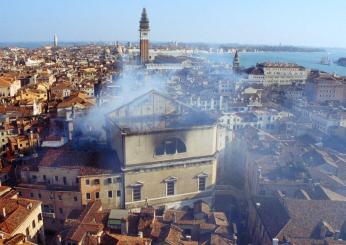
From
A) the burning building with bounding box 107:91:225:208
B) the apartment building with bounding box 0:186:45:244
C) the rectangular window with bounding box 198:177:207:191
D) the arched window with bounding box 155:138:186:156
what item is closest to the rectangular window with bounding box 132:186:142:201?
the burning building with bounding box 107:91:225:208

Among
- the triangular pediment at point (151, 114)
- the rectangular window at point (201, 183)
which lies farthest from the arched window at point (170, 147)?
the rectangular window at point (201, 183)

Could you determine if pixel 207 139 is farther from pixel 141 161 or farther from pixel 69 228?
pixel 69 228

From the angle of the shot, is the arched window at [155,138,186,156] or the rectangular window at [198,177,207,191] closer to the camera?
the arched window at [155,138,186,156]

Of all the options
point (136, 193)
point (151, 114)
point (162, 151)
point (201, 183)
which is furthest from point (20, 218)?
point (201, 183)

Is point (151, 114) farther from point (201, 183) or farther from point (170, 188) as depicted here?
point (201, 183)

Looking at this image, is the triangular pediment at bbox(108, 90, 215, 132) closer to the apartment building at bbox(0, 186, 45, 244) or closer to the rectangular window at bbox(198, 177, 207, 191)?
the rectangular window at bbox(198, 177, 207, 191)

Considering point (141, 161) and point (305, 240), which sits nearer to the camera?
point (305, 240)

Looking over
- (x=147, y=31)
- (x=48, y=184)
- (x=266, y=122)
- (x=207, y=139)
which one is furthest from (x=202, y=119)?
(x=147, y=31)
